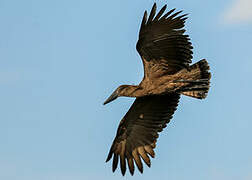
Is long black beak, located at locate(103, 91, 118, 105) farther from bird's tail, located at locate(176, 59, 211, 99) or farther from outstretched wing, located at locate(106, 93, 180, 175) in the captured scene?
bird's tail, located at locate(176, 59, 211, 99)

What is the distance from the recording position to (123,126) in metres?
13.2

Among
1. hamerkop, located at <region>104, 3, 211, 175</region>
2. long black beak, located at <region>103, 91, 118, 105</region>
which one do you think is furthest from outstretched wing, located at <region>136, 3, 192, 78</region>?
long black beak, located at <region>103, 91, 118, 105</region>

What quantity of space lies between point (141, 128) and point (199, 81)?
1.93 metres

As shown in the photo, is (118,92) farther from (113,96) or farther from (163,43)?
(163,43)

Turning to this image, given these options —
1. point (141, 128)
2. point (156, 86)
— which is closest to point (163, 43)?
point (156, 86)

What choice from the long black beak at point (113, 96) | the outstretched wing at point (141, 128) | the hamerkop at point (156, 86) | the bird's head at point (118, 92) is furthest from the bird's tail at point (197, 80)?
the long black beak at point (113, 96)

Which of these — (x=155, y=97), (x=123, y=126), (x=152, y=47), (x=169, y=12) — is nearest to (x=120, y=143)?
(x=123, y=126)

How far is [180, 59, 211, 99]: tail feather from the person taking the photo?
39.8 feet

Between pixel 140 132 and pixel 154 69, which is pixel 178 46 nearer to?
pixel 154 69

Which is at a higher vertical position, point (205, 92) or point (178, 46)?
point (178, 46)

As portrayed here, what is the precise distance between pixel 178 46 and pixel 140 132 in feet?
7.37

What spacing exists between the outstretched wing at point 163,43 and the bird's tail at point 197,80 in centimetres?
27

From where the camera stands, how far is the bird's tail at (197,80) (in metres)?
12.1

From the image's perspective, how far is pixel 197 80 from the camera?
12.1 metres
